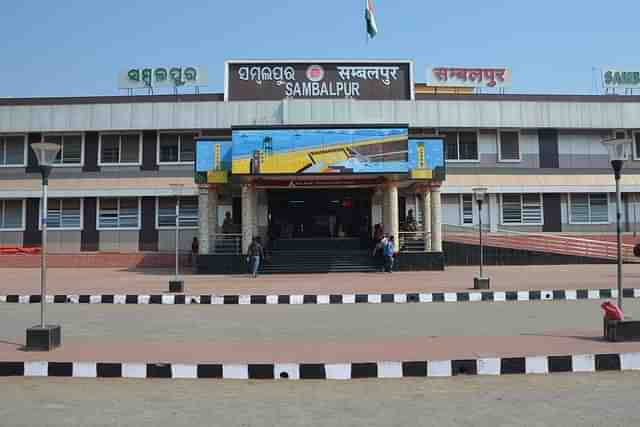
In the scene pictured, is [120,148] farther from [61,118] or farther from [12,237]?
[12,237]


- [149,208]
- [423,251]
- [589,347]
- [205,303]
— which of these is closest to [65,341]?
[205,303]

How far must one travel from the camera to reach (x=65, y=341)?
30.5ft

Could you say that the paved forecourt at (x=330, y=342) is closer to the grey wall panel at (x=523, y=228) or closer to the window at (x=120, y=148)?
the grey wall panel at (x=523, y=228)

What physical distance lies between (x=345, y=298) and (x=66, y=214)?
24925mm

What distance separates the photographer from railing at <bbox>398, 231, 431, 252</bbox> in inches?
1074

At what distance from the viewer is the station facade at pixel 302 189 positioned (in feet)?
112

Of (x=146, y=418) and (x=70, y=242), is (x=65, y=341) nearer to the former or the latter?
(x=146, y=418)

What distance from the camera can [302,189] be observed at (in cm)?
3300

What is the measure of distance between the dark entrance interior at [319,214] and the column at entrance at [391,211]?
6158mm

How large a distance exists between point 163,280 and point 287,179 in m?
7.53

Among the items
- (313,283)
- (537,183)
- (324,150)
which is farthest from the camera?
(537,183)

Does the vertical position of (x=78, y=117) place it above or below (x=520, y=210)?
above

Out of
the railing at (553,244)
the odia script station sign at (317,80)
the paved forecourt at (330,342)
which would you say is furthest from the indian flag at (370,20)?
the paved forecourt at (330,342)

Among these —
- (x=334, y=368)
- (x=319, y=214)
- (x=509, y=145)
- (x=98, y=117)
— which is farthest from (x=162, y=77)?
(x=334, y=368)
